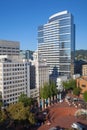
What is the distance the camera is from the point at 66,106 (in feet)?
209

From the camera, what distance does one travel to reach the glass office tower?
125 m

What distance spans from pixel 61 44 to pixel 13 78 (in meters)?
61.0

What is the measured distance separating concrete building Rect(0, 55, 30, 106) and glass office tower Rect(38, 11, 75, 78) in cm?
4560

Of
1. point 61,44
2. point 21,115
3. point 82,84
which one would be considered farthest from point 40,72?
point 61,44

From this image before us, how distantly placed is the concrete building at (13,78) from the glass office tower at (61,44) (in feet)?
150

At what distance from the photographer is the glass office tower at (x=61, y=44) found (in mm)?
124875

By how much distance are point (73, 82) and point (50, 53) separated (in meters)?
44.8

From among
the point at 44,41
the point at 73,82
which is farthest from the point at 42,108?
the point at 44,41

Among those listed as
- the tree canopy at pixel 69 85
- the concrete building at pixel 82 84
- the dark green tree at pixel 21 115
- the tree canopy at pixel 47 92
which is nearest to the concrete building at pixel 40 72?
the tree canopy at pixel 69 85

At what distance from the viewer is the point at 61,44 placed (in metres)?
127

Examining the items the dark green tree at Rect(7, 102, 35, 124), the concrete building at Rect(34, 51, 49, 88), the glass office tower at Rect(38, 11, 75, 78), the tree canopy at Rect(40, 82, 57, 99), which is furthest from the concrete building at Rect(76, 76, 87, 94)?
the dark green tree at Rect(7, 102, 35, 124)

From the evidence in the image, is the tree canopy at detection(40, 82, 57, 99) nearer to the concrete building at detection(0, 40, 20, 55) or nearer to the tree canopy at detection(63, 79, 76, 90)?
the tree canopy at detection(63, 79, 76, 90)

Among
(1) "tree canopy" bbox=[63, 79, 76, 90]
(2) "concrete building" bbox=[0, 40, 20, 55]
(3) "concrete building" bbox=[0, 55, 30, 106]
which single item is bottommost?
(1) "tree canopy" bbox=[63, 79, 76, 90]

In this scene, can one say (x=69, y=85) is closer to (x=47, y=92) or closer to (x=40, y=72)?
(x=40, y=72)
